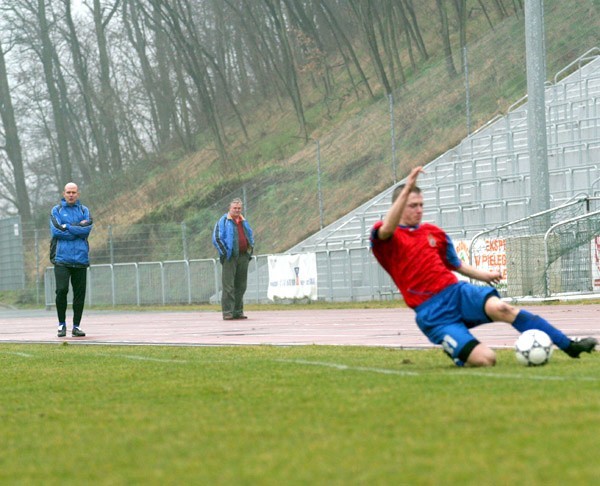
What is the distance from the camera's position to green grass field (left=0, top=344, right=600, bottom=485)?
5164 millimetres

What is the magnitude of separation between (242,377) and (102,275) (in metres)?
30.7

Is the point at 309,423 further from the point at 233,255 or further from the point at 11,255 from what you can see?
the point at 11,255

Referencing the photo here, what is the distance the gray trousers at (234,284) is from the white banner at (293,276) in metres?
8.16

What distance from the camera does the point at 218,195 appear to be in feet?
150

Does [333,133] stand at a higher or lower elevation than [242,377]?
higher

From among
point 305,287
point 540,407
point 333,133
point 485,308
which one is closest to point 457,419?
point 540,407

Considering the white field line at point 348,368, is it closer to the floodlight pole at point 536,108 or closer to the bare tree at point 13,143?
the floodlight pole at point 536,108

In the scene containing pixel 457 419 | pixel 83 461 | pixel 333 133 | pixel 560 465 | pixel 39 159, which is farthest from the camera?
pixel 39 159

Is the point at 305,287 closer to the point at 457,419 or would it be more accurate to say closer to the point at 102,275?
the point at 102,275

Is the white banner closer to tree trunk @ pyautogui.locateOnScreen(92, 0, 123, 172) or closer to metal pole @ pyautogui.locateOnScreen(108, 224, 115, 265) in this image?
metal pole @ pyautogui.locateOnScreen(108, 224, 115, 265)

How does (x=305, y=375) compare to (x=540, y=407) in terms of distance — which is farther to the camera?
(x=305, y=375)

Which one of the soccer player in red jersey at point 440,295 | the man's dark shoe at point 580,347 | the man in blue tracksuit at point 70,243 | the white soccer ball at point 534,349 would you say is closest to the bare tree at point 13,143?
the man in blue tracksuit at point 70,243

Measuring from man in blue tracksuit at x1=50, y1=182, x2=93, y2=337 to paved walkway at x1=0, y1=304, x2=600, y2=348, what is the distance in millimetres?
726

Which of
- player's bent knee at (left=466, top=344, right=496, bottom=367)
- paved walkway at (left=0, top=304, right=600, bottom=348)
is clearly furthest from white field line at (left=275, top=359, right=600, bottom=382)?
paved walkway at (left=0, top=304, right=600, bottom=348)
